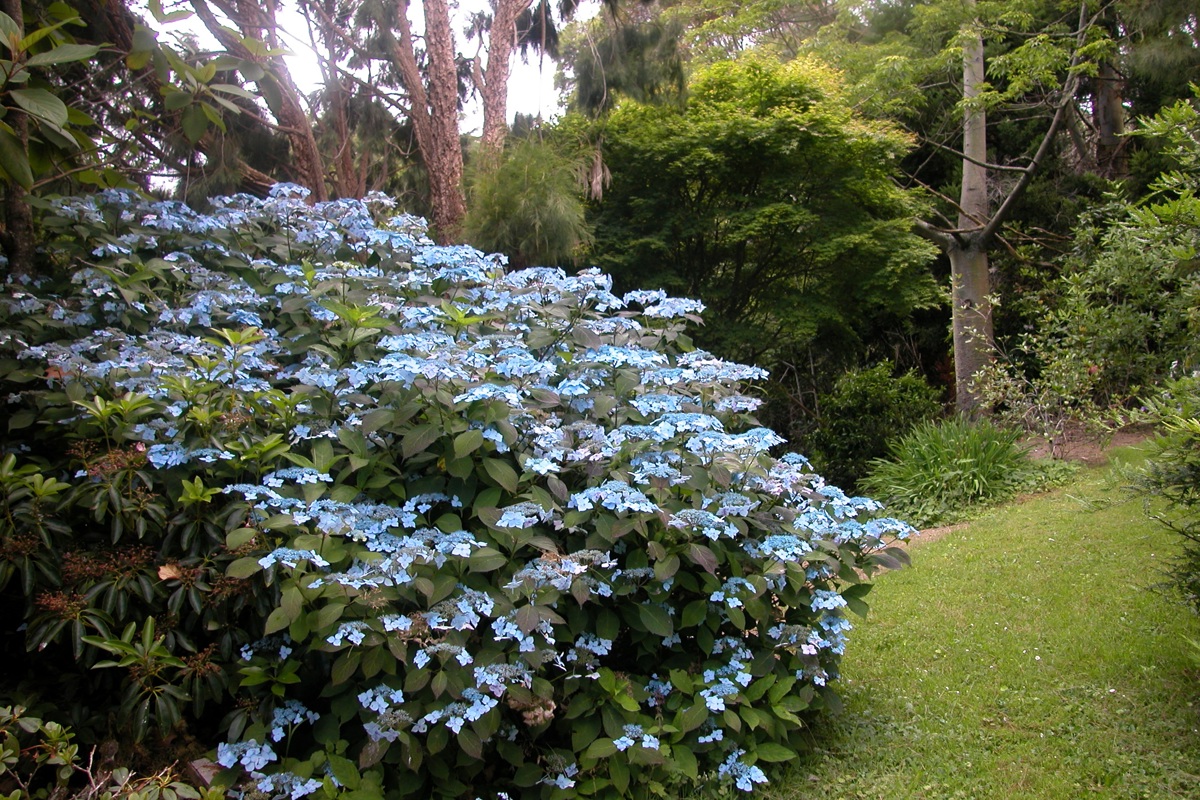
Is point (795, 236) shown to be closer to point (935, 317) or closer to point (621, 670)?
point (935, 317)

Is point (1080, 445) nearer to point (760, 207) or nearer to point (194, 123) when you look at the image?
point (760, 207)

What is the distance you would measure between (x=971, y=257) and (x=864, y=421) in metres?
3.09

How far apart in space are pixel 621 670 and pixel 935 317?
11955 mm

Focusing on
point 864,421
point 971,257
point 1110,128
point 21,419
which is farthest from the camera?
point 1110,128

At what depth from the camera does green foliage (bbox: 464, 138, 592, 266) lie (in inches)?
312

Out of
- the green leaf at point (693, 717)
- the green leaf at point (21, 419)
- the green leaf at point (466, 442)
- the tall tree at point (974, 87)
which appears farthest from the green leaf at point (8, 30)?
the tall tree at point (974, 87)

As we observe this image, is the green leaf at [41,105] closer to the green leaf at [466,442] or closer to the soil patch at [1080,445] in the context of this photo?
the green leaf at [466,442]

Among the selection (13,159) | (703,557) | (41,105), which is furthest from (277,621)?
(41,105)

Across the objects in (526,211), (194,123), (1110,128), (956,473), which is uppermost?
(1110,128)

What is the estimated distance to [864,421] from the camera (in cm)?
933

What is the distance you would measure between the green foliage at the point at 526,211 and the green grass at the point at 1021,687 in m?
4.38

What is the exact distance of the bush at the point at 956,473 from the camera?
765 cm

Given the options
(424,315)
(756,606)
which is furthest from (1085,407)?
(424,315)

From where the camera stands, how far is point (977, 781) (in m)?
2.81
